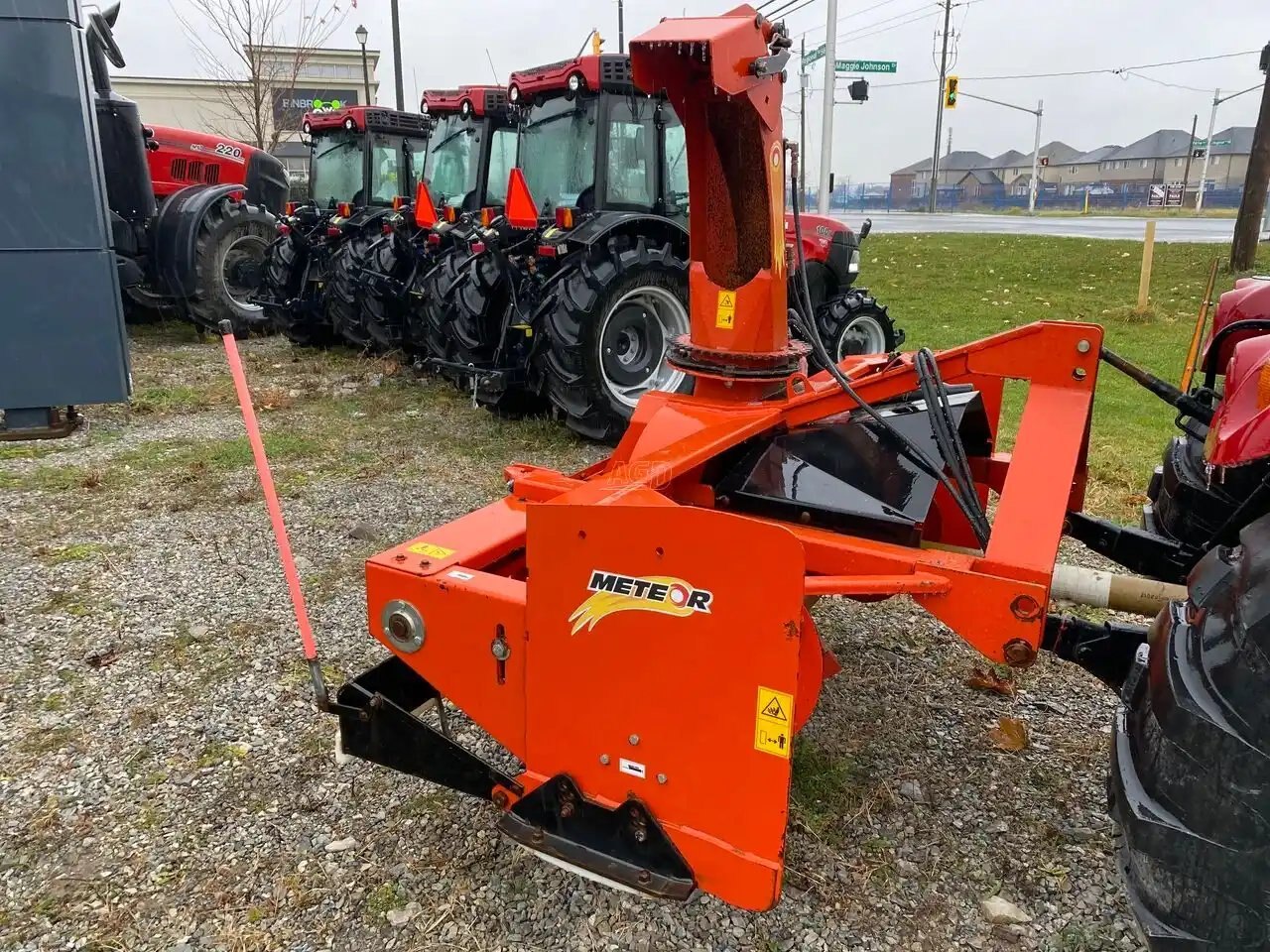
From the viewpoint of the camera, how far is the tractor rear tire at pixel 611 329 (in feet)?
18.8

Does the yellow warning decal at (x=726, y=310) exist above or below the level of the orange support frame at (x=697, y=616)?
above

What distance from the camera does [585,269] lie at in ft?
18.9

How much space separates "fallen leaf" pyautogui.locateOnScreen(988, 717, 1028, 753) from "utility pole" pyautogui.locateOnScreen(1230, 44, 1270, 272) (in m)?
14.3

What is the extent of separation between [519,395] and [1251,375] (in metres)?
5.55

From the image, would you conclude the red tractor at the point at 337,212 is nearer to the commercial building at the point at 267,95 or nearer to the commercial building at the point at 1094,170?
the commercial building at the point at 267,95

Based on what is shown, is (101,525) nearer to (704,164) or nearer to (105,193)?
(105,193)

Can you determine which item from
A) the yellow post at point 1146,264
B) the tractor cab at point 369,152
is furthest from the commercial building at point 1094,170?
the tractor cab at point 369,152

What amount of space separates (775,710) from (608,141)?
527 centimetres

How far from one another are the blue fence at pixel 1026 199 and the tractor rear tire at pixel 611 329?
5241 cm

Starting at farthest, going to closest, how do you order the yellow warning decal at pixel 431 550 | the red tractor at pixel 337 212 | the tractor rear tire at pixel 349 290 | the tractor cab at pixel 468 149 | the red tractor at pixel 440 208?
the red tractor at pixel 337 212
the tractor rear tire at pixel 349 290
the tractor cab at pixel 468 149
the red tractor at pixel 440 208
the yellow warning decal at pixel 431 550

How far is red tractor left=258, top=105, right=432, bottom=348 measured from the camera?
9.30 meters

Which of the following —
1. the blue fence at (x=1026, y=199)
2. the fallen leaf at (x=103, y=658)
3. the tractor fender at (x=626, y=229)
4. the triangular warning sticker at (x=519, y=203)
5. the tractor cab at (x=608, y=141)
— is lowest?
the fallen leaf at (x=103, y=658)

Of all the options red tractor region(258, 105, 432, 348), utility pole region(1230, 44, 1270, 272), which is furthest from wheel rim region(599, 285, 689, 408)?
utility pole region(1230, 44, 1270, 272)

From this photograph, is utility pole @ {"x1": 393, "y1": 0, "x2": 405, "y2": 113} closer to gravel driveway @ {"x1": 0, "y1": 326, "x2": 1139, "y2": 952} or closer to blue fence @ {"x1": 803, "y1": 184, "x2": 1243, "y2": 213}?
gravel driveway @ {"x1": 0, "y1": 326, "x2": 1139, "y2": 952}
